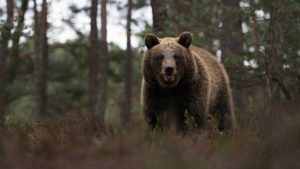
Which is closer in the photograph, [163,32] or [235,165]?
[235,165]

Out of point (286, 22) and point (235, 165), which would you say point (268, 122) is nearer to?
point (235, 165)

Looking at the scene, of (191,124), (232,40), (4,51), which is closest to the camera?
(191,124)

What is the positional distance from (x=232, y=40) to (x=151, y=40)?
26.9ft

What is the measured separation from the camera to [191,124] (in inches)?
315

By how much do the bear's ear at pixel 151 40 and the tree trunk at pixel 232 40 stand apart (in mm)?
3040

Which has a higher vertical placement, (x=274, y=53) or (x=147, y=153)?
(x=274, y=53)

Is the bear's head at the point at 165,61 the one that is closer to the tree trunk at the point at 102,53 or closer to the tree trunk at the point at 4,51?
the tree trunk at the point at 4,51

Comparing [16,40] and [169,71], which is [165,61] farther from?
[16,40]

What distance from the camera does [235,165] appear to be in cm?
498

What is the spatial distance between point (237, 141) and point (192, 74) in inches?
120

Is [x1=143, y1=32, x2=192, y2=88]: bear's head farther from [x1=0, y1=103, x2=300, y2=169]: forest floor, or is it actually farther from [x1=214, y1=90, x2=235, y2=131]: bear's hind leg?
[x1=0, y1=103, x2=300, y2=169]: forest floor

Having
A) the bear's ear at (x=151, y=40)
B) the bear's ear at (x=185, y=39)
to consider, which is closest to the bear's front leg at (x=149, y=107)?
the bear's ear at (x=151, y=40)

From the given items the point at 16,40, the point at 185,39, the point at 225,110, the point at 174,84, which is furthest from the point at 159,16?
the point at 174,84

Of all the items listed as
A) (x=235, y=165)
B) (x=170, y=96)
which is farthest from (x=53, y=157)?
(x=170, y=96)
